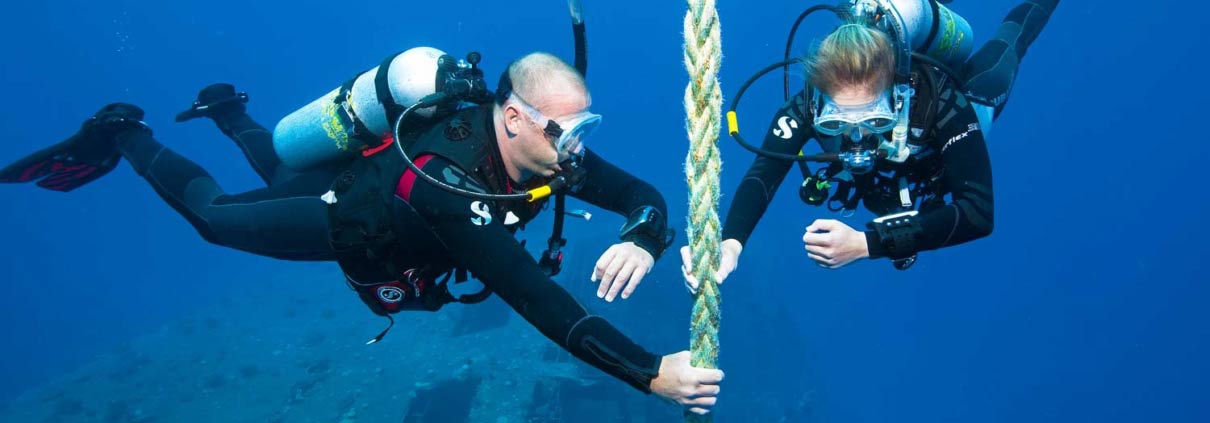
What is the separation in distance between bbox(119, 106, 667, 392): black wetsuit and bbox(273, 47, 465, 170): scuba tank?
0.26 m

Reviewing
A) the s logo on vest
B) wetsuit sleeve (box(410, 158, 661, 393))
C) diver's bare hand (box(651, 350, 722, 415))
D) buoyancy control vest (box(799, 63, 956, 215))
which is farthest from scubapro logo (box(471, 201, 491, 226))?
buoyancy control vest (box(799, 63, 956, 215))

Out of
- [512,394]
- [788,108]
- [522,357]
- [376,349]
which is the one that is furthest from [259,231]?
[376,349]

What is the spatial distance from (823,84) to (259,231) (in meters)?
3.84

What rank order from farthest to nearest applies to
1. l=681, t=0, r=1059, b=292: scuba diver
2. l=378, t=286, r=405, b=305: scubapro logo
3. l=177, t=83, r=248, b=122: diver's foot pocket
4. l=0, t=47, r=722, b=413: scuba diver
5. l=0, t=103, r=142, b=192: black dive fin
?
l=177, t=83, r=248, b=122: diver's foot pocket < l=0, t=103, r=142, b=192: black dive fin < l=378, t=286, r=405, b=305: scubapro logo < l=681, t=0, r=1059, b=292: scuba diver < l=0, t=47, r=722, b=413: scuba diver

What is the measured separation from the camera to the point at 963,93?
3.08 m

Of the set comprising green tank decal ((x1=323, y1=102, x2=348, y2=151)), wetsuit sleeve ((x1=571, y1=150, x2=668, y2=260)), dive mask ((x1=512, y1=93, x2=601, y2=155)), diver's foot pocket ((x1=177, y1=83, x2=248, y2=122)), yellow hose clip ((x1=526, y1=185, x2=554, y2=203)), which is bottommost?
wetsuit sleeve ((x1=571, y1=150, x2=668, y2=260))

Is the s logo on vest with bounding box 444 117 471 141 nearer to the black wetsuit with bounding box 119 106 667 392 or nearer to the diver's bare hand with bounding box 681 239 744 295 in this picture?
the black wetsuit with bounding box 119 106 667 392

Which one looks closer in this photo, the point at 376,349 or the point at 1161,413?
the point at 376,349

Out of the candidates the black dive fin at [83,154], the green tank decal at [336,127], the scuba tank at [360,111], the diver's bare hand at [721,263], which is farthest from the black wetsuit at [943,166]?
the black dive fin at [83,154]

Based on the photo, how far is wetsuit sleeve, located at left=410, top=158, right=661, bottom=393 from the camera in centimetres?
224

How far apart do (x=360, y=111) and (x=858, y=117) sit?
269cm

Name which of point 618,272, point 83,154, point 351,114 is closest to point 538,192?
point 618,272

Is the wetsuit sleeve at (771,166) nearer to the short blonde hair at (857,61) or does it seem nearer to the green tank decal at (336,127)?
the short blonde hair at (857,61)

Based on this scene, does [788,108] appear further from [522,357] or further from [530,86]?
[522,357]
